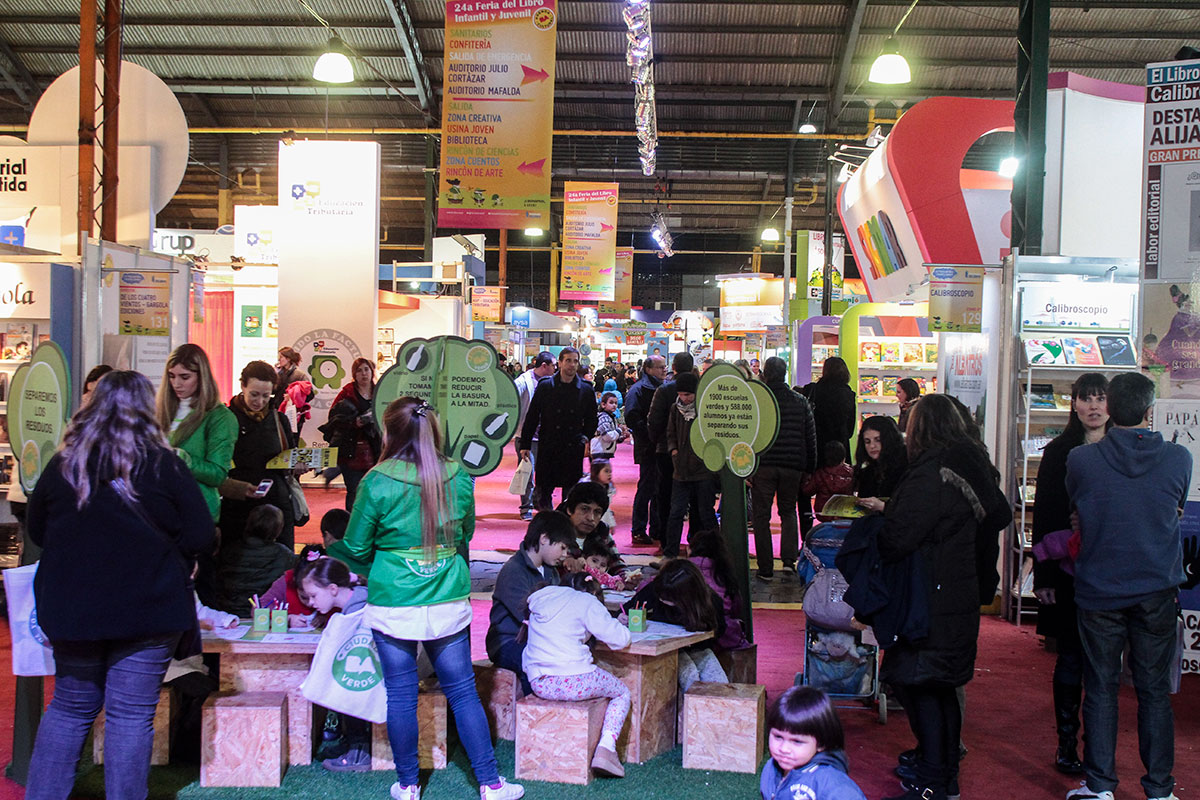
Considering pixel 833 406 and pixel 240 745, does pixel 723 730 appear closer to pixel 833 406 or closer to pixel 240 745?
pixel 240 745

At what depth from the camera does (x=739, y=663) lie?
14.4ft

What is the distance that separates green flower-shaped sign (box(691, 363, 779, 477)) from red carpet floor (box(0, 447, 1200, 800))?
1.14 m

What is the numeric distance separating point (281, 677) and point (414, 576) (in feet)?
3.16

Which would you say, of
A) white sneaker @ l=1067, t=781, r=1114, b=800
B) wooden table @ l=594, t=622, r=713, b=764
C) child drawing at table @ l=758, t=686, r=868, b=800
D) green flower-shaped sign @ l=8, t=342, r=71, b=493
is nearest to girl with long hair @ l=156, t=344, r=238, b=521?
green flower-shaped sign @ l=8, t=342, r=71, b=493

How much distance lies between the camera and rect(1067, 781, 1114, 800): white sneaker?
3506 mm

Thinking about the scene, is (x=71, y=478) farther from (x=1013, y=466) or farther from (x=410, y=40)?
(x=410, y=40)

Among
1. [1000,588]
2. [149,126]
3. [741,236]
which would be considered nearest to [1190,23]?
[1000,588]

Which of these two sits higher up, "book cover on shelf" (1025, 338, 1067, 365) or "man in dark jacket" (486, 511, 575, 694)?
"book cover on shelf" (1025, 338, 1067, 365)

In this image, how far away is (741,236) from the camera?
33.6 metres

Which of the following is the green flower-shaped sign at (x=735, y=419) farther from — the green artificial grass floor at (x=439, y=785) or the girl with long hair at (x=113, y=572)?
the girl with long hair at (x=113, y=572)

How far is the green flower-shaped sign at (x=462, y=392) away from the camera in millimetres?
4785

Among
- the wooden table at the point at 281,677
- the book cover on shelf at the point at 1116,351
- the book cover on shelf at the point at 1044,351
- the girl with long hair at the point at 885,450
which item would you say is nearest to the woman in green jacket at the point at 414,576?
the wooden table at the point at 281,677

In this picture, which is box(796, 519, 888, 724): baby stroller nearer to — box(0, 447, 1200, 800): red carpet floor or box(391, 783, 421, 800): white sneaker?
box(0, 447, 1200, 800): red carpet floor

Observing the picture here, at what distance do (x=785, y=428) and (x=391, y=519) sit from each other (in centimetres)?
436
